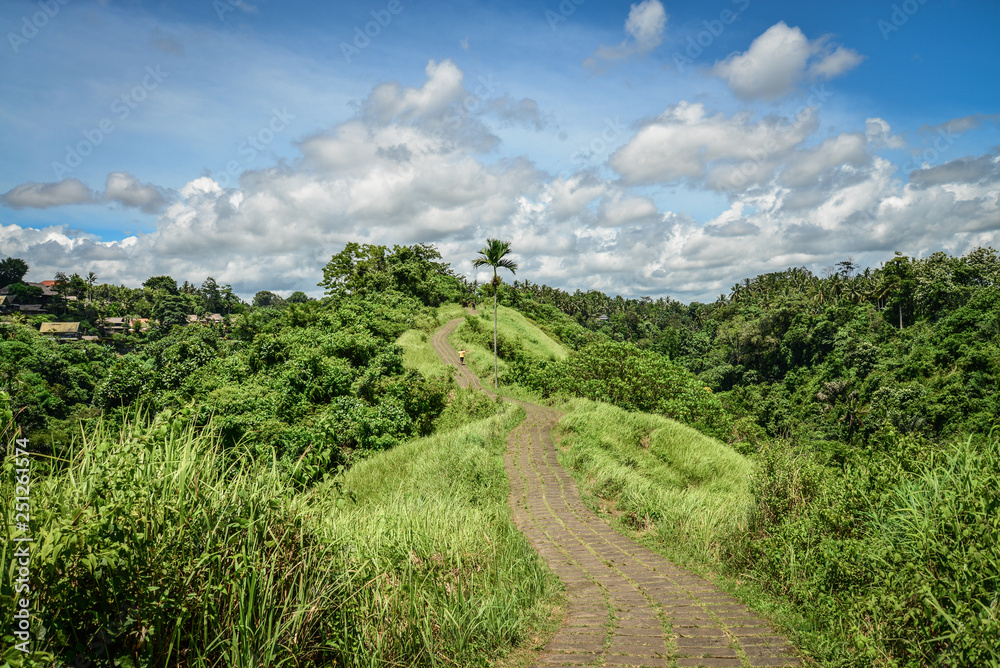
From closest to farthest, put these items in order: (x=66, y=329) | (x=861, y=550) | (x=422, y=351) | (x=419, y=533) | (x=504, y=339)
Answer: (x=861, y=550) → (x=419, y=533) → (x=422, y=351) → (x=504, y=339) → (x=66, y=329)

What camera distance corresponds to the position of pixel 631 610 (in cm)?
502

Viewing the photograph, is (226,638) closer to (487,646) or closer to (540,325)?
(487,646)

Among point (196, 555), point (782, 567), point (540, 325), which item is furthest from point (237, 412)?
point (540, 325)

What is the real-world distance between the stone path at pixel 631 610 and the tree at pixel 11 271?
103 meters

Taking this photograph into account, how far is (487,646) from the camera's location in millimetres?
4188

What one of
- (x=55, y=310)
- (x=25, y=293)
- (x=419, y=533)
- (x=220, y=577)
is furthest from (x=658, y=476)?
(x=25, y=293)

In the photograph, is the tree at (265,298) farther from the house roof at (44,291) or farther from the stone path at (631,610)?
the stone path at (631,610)

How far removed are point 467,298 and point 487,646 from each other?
5076 centimetres

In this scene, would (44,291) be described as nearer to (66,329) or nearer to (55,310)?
(55,310)

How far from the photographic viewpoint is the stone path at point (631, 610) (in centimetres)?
414

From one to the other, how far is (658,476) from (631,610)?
7.33 metres

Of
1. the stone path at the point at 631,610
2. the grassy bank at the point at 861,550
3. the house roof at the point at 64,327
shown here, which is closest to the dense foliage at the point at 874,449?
the grassy bank at the point at 861,550

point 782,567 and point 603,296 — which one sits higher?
point 603,296

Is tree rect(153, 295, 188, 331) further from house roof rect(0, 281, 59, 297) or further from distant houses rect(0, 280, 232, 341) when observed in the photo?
house roof rect(0, 281, 59, 297)
